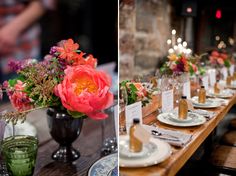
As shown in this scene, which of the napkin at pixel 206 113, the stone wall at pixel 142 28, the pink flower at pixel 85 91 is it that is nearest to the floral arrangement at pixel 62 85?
the pink flower at pixel 85 91

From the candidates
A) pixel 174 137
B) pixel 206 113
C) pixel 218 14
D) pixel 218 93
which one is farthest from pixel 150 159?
pixel 218 14

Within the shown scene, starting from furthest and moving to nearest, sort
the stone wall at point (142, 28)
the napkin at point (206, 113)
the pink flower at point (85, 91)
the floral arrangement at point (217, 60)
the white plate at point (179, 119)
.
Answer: the stone wall at point (142, 28), the floral arrangement at point (217, 60), the napkin at point (206, 113), the white plate at point (179, 119), the pink flower at point (85, 91)

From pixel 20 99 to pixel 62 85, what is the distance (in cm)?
18

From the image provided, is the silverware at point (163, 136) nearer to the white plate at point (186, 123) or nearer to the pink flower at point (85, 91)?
the white plate at point (186, 123)

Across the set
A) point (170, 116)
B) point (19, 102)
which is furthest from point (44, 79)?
point (170, 116)

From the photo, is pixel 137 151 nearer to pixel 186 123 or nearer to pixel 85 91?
pixel 85 91

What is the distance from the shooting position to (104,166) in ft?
2.76

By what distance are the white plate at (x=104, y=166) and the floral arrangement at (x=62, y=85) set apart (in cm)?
16

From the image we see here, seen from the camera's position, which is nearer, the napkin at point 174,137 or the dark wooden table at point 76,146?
the dark wooden table at point 76,146

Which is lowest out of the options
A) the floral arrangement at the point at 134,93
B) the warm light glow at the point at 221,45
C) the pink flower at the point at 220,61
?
the floral arrangement at the point at 134,93

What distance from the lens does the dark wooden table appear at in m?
0.86

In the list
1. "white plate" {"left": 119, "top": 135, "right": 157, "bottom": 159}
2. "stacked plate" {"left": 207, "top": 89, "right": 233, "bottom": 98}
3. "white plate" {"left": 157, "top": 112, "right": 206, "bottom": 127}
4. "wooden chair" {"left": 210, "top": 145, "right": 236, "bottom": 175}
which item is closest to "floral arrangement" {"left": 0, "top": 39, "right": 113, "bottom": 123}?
"white plate" {"left": 119, "top": 135, "right": 157, "bottom": 159}

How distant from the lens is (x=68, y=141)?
0.94 metres

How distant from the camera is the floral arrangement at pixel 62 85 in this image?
2.36 feet
